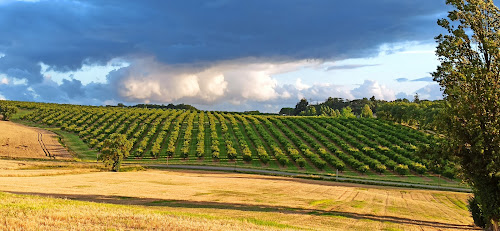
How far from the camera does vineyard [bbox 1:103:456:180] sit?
91000mm

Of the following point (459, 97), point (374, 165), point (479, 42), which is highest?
point (479, 42)

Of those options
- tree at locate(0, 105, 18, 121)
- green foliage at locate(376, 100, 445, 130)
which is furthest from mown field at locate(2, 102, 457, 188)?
green foliage at locate(376, 100, 445, 130)

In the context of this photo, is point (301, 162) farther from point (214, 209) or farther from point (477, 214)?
point (214, 209)

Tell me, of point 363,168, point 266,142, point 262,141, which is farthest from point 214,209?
point 262,141

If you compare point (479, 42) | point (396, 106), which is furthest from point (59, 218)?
point (396, 106)

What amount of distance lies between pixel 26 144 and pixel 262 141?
71640mm

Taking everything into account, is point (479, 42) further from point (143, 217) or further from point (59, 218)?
point (59, 218)

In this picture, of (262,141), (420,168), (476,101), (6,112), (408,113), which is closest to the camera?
(476,101)

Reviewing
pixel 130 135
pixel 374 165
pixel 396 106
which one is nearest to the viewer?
pixel 374 165

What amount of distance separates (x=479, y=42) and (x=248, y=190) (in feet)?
93.8

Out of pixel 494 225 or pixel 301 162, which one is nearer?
pixel 494 225

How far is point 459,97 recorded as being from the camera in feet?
94.0

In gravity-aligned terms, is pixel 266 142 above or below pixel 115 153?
above

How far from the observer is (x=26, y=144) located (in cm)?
10406
